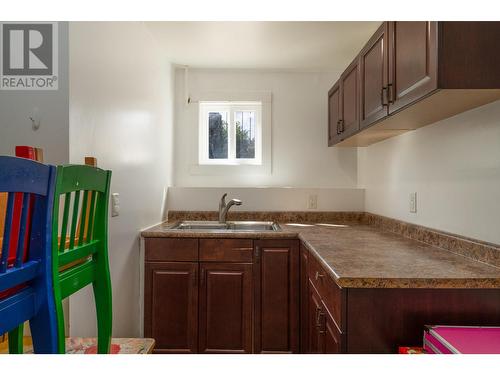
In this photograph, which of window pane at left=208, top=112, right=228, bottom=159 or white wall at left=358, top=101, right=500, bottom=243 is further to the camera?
window pane at left=208, top=112, right=228, bottom=159

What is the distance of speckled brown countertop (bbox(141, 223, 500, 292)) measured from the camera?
3.78 feet

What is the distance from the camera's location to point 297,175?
3221 mm

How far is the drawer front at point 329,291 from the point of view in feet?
3.93

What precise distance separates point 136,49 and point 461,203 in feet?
6.58

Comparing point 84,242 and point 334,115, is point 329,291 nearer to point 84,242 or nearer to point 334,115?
point 84,242


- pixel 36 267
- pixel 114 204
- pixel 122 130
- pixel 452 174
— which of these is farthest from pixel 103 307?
pixel 452 174

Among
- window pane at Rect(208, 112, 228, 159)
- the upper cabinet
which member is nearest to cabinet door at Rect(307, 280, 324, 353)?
the upper cabinet

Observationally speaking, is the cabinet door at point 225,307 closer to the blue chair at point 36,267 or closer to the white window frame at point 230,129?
the white window frame at point 230,129

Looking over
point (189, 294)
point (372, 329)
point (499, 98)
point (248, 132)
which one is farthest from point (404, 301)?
point (248, 132)

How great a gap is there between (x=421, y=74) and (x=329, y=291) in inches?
34.2

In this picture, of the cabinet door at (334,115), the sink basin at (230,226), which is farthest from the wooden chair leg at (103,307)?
the cabinet door at (334,115)

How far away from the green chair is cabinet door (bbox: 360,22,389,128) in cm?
127

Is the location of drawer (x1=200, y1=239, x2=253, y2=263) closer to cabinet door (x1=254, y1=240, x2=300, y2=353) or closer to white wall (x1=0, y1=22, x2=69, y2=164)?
cabinet door (x1=254, y1=240, x2=300, y2=353)
